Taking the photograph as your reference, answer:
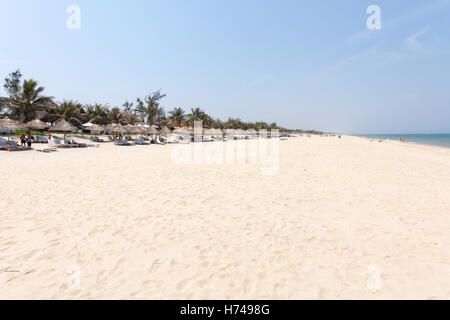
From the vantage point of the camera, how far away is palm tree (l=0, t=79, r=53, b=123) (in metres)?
24.9

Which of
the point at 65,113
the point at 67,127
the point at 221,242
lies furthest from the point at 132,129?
the point at 221,242

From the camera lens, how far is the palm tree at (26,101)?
2486 cm

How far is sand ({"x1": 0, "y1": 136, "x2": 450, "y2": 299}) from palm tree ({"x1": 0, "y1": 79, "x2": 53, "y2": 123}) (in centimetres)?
2616

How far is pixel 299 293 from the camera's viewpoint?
2510 mm

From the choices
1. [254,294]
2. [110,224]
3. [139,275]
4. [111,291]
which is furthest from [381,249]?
[110,224]

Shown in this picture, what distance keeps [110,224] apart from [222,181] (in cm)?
412

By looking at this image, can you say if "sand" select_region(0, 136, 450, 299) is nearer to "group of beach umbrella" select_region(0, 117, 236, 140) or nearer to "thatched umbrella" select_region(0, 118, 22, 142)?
"thatched umbrella" select_region(0, 118, 22, 142)

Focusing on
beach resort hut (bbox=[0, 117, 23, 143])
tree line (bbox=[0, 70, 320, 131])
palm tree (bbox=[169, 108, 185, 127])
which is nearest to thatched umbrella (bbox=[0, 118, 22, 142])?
beach resort hut (bbox=[0, 117, 23, 143])

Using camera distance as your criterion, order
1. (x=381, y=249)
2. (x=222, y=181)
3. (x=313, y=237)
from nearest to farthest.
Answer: (x=381, y=249) < (x=313, y=237) < (x=222, y=181)

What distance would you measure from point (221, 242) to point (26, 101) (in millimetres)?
33619

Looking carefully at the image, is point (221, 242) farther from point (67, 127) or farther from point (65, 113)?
point (65, 113)

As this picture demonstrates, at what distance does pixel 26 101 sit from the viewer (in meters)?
25.7

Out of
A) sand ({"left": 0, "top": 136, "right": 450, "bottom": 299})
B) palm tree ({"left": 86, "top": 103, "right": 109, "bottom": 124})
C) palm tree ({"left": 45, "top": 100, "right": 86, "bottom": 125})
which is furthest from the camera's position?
palm tree ({"left": 86, "top": 103, "right": 109, "bottom": 124})
